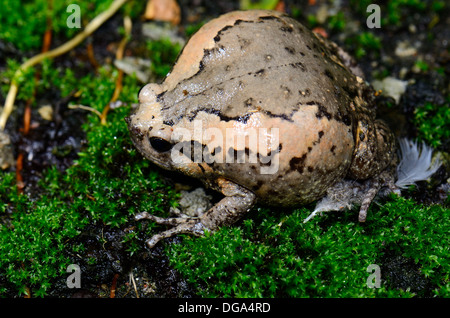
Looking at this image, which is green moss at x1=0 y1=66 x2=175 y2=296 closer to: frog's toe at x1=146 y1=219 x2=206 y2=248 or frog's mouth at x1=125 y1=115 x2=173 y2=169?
frog's toe at x1=146 y1=219 x2=206 y2=248

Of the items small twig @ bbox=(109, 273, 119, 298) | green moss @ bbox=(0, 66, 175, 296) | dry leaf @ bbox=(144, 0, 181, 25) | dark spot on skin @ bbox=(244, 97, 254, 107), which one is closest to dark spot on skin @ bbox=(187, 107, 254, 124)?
dark spot on skin @ bbox=(244, 97, 254, 107)

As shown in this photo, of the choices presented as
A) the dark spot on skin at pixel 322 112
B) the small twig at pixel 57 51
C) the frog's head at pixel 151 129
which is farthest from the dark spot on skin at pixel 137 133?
the small twig at pixel 57 51

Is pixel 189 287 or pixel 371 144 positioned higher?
pixel 371 144

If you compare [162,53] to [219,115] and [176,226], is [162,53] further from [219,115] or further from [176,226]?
[176,226]

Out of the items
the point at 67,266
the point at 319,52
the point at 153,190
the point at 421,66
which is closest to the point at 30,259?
the point at 67,266

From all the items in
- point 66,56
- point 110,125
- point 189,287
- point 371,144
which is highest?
point 66,56

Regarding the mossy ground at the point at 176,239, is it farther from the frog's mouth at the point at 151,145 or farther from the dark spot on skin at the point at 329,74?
the dark spot on skin at the point at 329,74

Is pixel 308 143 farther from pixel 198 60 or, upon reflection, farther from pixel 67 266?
pixel 67 266
